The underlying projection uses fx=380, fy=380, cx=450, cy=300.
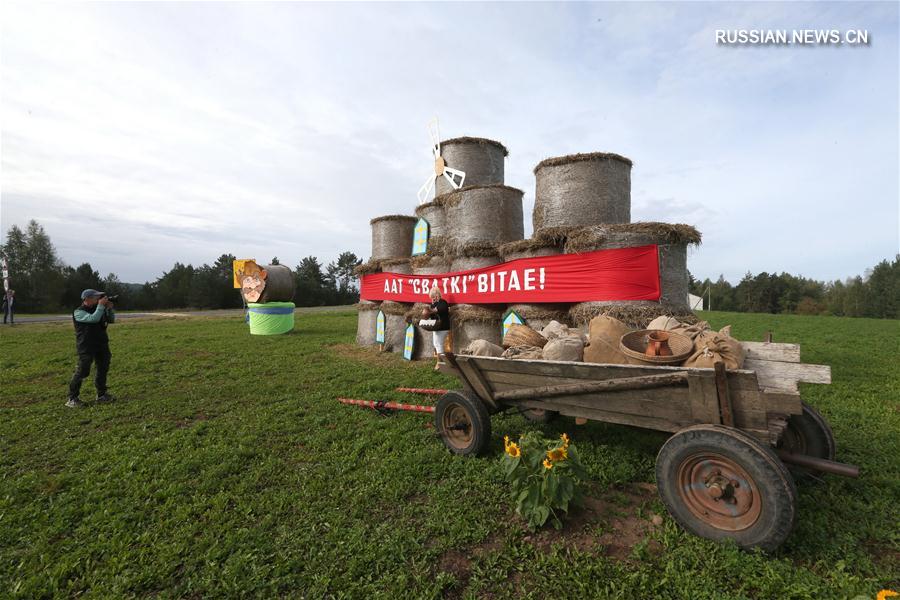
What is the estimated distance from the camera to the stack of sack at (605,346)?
3061mm

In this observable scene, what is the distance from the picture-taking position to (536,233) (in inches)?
303

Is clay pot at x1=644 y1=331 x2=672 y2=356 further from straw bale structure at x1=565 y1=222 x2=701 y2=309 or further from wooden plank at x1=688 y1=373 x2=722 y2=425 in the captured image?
straw bale structure at x1=565 y1=222 x2=701 y2=309

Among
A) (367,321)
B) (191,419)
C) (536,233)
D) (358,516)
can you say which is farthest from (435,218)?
(358,516)

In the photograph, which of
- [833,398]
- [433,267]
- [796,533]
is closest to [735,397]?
[796,533]

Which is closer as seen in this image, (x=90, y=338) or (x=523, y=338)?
(x=523, y=338)

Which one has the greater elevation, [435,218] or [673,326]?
[435,218]

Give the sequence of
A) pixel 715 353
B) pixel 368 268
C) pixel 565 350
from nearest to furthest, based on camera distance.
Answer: pixel 715 353 → pixel 565 350 → pixel 368 268

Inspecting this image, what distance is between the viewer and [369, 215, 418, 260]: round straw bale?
11.8 metres

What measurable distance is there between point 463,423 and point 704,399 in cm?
240

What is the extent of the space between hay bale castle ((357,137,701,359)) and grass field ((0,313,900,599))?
2684mm

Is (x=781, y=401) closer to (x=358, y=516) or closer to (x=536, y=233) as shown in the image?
(x=358, y=516)

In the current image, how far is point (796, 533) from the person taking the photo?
108 inches

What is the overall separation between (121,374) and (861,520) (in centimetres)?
1188

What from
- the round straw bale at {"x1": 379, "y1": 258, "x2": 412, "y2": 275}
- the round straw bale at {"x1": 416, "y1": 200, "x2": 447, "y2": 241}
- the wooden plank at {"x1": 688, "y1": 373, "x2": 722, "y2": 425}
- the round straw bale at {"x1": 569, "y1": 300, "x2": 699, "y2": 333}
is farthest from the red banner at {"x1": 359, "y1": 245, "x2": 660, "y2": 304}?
the wooden plank at {"x1": 688, "y1": 373, "x2": 722, "y2": 425}
